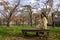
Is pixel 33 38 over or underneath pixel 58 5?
underneath

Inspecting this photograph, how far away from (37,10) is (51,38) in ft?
34.9

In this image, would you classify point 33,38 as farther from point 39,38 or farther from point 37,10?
point 37,10

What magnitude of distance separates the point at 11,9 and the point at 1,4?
160 centimetres

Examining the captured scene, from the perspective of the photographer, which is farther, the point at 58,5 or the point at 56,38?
the point at 58,5

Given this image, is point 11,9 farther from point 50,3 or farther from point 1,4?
point 50,3

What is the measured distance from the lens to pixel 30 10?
20.3 metres

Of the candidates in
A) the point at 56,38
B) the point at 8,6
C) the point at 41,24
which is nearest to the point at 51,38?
the point at 56,38

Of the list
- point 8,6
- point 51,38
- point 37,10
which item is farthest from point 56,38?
point 37,10

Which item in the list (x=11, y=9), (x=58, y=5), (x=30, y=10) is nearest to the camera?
(x=11, y=9)

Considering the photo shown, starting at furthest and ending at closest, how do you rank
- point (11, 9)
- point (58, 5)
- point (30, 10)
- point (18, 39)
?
point (58, 5) → point (30, 10) → point (11, 9) → point (18, 39)

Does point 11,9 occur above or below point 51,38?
above

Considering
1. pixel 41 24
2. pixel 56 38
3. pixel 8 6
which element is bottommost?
pixel 56 38

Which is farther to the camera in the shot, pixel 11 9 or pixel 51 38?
pixel 11 9

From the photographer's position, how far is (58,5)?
22156 mm
